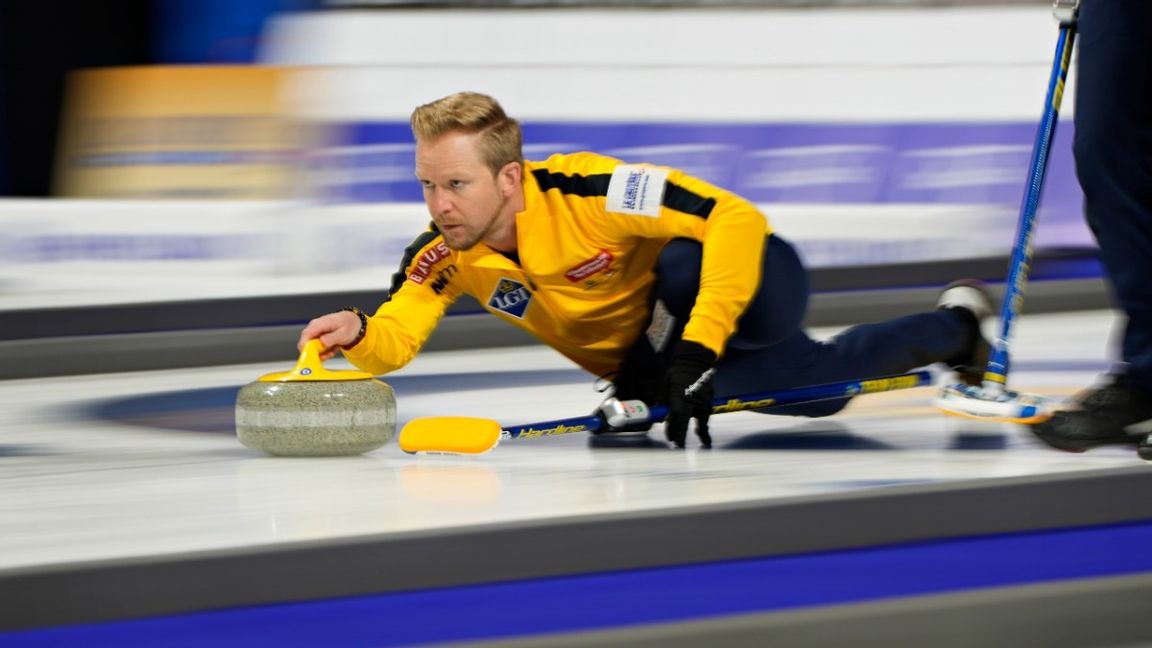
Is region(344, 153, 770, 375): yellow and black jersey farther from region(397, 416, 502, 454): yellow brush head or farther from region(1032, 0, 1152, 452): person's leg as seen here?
region(1032, 0, 1152, 452): person's leg

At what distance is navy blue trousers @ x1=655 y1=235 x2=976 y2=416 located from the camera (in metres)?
2.64

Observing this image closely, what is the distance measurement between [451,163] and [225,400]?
1275mm

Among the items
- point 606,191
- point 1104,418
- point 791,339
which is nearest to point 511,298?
point 606,191

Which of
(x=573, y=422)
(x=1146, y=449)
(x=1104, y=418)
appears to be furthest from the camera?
(x=573, y=422)

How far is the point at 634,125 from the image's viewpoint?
5.97 m

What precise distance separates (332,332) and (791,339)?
0.82 metres

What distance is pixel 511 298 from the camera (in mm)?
2717

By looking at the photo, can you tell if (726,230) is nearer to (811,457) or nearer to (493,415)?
(811,457)

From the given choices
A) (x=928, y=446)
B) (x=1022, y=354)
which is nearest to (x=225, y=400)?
(x=928, y=446)

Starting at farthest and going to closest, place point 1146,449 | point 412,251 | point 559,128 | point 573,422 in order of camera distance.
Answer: point 559,128
point 412,251
point 573,422
point 1146,449

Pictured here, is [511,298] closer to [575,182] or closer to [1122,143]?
[575,182]

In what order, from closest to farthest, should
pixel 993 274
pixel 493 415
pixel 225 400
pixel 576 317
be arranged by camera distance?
pixel 576 317 < pixel 493 415 < pixel 225 400 < pixel 993 274

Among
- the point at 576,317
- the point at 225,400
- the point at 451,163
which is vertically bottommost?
the point at 225,400

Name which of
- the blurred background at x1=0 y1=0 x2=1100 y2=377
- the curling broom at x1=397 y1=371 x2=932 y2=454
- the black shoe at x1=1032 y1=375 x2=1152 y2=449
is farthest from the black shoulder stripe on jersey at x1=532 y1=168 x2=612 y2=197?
the blurred background at x1=0 y1=0 x2=1100 y2=377
